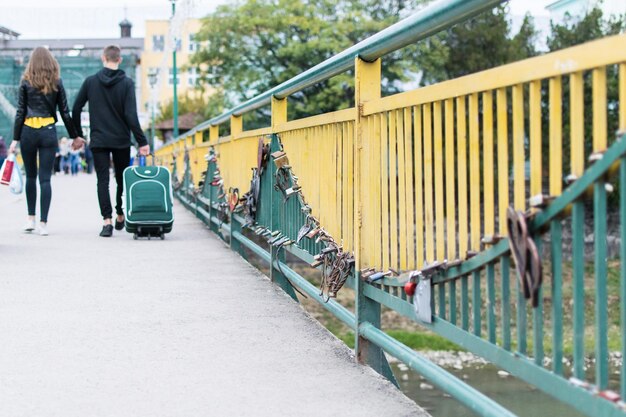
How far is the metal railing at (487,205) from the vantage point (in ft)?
7.77

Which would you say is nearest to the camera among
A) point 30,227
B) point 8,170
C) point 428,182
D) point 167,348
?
point 428,182

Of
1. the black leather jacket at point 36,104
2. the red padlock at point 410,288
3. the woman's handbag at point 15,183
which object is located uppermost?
the black leather jacket at point 36,104

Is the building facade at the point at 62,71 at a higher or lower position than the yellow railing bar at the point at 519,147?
higher

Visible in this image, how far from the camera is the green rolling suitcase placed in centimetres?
1026

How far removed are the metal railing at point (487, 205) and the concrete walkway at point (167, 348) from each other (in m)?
0.23

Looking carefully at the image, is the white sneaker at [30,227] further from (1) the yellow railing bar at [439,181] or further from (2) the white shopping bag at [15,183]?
(1) the yellow railing bar at [439,181]

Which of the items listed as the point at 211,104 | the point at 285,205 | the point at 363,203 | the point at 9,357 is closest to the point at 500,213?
the point at 363,203

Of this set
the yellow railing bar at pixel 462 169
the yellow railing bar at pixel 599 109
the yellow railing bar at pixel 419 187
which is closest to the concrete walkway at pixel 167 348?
the yellow railing bar at pixel 419 187

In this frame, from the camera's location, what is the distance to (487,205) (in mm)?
2928

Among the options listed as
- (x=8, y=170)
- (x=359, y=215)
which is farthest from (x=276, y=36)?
(x=359, y=215)

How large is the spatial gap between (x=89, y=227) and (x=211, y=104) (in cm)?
4227

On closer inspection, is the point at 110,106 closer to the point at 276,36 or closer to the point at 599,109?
the point at 599,109

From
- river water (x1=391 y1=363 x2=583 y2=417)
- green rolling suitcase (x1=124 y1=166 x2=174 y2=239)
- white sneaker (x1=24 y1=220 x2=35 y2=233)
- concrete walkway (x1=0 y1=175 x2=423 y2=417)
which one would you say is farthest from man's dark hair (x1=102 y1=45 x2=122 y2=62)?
river water (x1=391 y1=363 x2=583 y2=417)

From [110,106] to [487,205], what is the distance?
26.5ft
